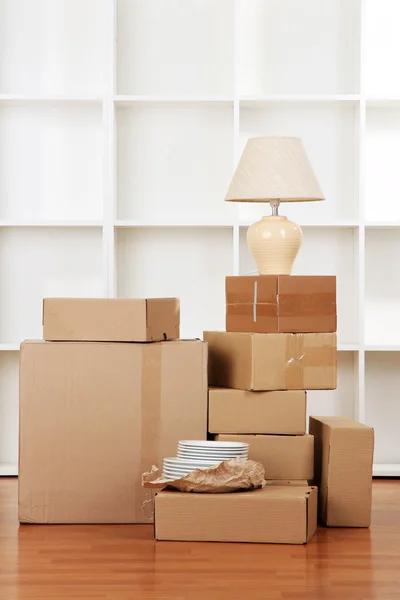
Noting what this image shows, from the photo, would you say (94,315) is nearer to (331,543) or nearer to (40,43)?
(331,543)

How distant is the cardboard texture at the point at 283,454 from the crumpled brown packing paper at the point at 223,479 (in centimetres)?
22

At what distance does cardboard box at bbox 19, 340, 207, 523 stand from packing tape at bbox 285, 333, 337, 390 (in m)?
0.29

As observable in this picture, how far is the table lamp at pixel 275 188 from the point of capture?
3.31 meters

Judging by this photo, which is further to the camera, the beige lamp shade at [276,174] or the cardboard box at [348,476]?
the beige lamp shade at [276,174]

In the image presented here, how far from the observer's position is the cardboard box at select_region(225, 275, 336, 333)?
318 centimetres

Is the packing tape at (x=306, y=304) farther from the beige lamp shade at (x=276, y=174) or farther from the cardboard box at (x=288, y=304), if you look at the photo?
the beige lamp shade at (x=276, y=174)

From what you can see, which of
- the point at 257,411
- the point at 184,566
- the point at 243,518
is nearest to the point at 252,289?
the point at 257,411

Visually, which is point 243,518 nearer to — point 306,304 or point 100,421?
point 100,421

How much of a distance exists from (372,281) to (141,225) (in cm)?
106

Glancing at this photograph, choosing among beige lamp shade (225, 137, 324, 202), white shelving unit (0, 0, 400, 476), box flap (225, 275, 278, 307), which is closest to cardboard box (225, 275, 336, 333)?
box flap (225, 275, 278, 307)

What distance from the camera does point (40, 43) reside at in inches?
Answer: 166

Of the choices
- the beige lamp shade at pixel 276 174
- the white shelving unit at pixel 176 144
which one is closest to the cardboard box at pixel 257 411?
the beige lamp shade at pixel 276 174

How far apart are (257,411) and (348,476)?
352 mm

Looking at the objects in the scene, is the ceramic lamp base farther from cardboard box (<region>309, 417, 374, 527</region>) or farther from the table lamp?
cardboard box (<region>309, 417, 374, 527</region>)
